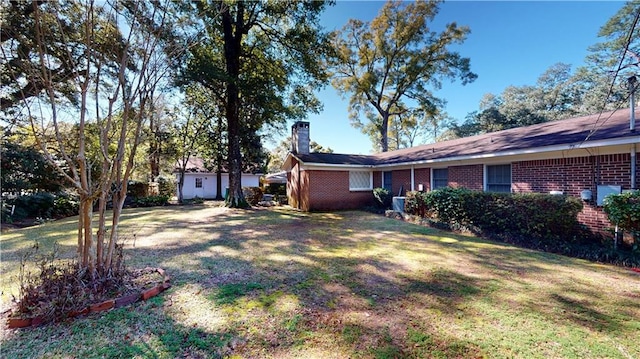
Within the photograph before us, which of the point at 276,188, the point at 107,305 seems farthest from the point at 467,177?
the point at 276,188

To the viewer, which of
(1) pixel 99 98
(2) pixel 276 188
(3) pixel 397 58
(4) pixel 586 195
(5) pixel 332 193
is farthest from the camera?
(3) pixel 397 58

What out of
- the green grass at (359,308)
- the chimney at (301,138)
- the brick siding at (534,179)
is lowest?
the green grass at (359,308)

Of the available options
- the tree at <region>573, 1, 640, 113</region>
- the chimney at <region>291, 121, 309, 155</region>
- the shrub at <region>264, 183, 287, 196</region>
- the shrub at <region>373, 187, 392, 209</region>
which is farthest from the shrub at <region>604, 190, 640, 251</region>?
the shrub at <region>264, 183, 287, 196</region>

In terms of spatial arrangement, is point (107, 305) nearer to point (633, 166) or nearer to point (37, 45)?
point (37, 45)

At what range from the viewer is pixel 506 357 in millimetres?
2461

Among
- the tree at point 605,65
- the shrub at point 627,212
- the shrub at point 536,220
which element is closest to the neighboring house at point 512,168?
the shrub at point 536,220

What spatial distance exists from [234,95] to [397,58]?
17368 millimetres

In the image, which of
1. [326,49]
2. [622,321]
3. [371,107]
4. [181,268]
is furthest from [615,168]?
[371,107]

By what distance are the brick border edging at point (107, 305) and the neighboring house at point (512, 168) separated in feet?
28.7

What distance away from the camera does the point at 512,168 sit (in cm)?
877

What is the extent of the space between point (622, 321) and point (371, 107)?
1108 inches

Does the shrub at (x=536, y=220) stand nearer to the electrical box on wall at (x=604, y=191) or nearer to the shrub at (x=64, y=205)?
the electrical box on wall at (x=604, y=191)

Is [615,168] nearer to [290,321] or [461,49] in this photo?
[290,321]

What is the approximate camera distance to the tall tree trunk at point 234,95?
14750 millimetres
